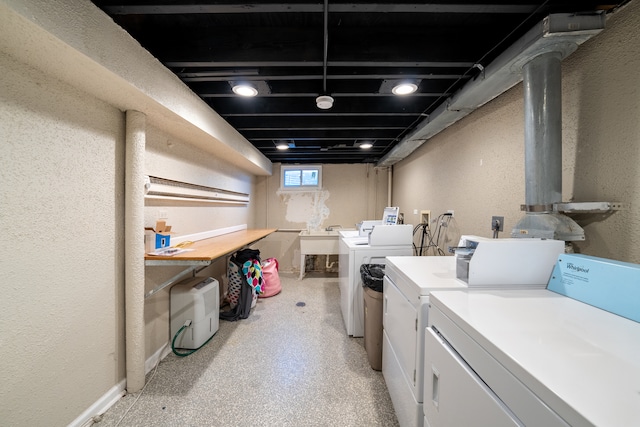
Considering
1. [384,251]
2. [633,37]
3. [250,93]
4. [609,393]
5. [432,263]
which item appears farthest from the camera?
[384,251]

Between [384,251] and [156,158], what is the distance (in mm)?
2217

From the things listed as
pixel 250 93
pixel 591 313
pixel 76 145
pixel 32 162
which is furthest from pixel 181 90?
pixel 591 313

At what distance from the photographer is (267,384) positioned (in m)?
1.58

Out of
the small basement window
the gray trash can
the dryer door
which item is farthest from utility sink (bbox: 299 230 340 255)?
the dryer door

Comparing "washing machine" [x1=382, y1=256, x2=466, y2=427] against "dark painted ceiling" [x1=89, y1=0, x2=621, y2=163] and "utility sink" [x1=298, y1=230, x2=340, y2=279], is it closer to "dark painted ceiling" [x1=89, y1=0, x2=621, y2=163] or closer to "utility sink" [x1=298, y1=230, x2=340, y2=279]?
"dark painted ceiling" [x1=89, y1=0, x2=621, y2=163]

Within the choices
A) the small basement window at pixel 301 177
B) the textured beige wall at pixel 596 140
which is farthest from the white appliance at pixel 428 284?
the small basement window at pixel 301 177

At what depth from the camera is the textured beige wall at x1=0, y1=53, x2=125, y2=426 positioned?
3.31 ft

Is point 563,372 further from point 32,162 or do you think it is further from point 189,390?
point 32,162

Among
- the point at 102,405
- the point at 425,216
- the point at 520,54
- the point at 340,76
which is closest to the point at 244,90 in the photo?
the point at 340,76

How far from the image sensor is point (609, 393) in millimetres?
414

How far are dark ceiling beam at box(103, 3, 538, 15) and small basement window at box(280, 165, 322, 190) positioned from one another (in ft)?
10.8

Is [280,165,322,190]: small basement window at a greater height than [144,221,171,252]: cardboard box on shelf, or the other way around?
A: [280,165,322,190]: small basement window

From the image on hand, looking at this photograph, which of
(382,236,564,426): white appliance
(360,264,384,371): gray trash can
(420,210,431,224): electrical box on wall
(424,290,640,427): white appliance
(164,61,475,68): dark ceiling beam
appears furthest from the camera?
(420,210,431,224): electrical box on wall

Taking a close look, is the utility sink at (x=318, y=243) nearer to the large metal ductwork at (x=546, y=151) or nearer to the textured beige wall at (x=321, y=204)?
the textured beige wall at (x=321, y=204)
